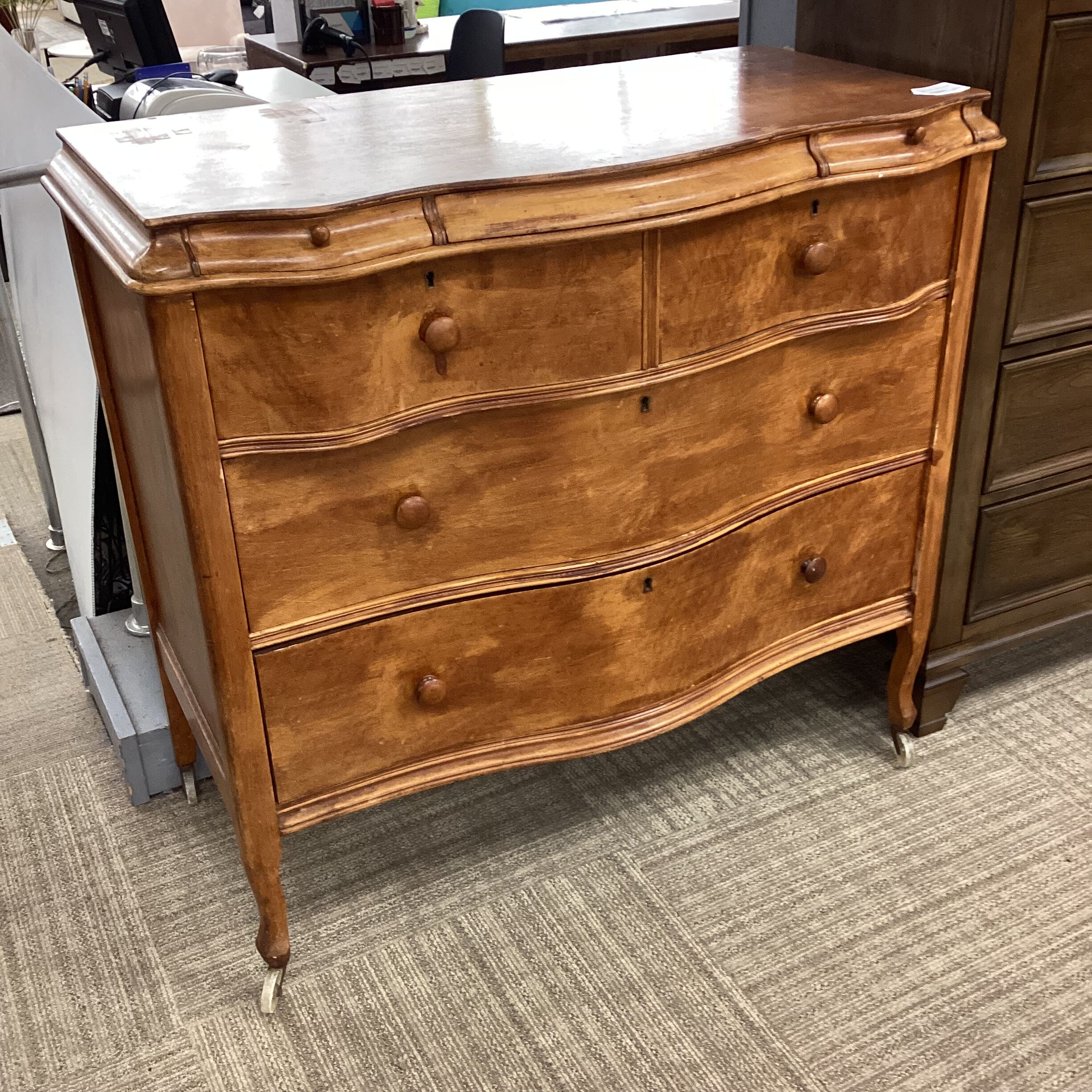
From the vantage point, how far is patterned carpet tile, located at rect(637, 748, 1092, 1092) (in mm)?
1552

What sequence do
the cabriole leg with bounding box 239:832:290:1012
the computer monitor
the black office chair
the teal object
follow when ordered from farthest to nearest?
the teal object < the black office chair < the computer monitor < the cabriole leg with bounding box 239:832:290:1012

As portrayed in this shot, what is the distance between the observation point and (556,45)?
4230mm

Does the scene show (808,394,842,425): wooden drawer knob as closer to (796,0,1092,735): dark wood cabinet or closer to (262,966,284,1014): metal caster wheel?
(796,0,1092,735): dark wood cabinet

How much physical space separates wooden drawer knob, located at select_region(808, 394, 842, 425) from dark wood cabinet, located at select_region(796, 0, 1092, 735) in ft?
0.96

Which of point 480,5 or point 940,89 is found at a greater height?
point 940,89

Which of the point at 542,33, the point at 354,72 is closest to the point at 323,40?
the point at 354,72

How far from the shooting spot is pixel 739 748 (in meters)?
2.07

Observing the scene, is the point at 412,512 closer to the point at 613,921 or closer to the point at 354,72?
the point at 613,921

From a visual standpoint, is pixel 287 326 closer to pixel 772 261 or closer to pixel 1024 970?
pixel 772 261

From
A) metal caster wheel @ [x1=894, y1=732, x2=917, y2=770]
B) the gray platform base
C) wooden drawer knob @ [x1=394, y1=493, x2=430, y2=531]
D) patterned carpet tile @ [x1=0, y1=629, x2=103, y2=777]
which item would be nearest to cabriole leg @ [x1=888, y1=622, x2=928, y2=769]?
metal caster wheel @ [x1=894, y1=732, x2=917, y2=770]

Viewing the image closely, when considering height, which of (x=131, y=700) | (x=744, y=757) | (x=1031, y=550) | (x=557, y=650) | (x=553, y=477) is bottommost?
(x=744, y=757)

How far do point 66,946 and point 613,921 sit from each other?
80cm

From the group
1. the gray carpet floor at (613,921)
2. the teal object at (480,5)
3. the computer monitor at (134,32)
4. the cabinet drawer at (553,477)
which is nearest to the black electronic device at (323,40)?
the computer monitor at (134,32)

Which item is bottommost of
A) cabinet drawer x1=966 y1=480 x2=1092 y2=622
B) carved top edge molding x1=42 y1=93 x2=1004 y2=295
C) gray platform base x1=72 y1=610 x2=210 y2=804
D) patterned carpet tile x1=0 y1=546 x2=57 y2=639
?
patterned carpet tile x1=0 y1=546 x2=57 y2=639
